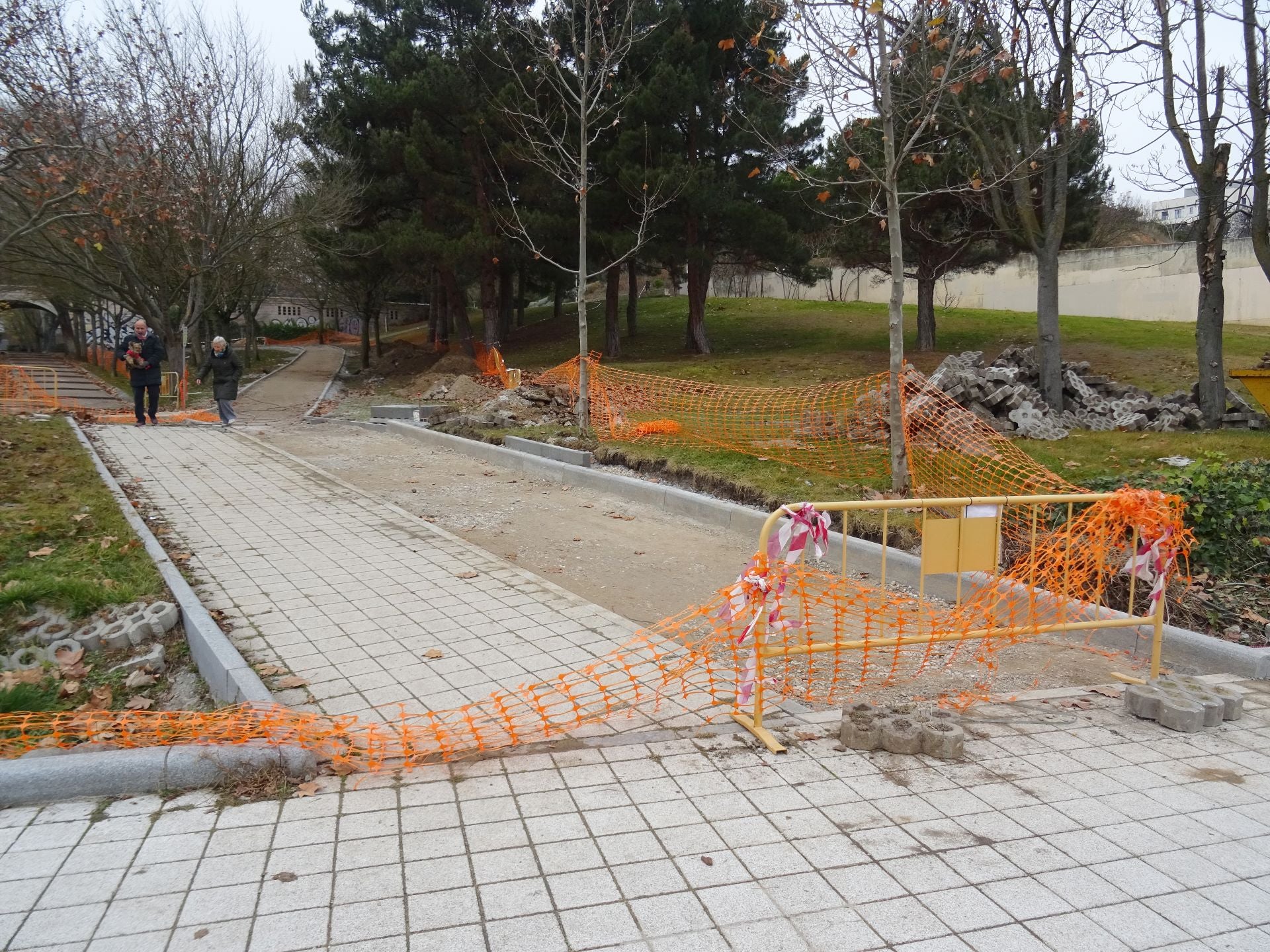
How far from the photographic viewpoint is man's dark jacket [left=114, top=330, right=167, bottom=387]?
14.9 m

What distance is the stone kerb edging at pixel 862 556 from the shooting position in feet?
17.3

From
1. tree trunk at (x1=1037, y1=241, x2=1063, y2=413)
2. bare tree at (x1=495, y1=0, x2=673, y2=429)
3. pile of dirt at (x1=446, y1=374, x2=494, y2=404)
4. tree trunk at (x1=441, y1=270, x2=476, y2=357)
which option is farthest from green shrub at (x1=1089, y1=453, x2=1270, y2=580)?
tree trunk at (x1=441, y1=270, x2=476, y2=357)

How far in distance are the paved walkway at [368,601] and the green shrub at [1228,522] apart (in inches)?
174

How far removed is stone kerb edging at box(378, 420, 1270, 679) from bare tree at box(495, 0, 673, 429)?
240 cm

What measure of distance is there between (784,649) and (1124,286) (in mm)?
37689

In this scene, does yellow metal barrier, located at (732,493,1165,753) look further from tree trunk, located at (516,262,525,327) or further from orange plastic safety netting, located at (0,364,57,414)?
tree trunk, located at (516,262,525,327)

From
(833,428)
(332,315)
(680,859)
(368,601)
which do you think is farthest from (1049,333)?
(332,315)

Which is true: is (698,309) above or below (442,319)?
below

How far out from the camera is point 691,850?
10.4 ft

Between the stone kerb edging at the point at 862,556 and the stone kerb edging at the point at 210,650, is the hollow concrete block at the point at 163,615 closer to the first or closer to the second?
the stone kerb edging at the point at 210,650

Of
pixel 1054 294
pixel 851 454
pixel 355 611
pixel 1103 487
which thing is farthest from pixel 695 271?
pixel 355 611

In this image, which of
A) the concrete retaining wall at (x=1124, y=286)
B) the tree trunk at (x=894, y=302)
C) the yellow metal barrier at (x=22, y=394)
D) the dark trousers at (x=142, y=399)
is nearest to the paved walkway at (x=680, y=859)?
the tree trunk at (x=894, y=302)

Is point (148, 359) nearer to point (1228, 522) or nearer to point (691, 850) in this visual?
point (691, 850)

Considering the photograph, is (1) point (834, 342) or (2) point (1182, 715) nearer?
(2) point (1182, 715)
